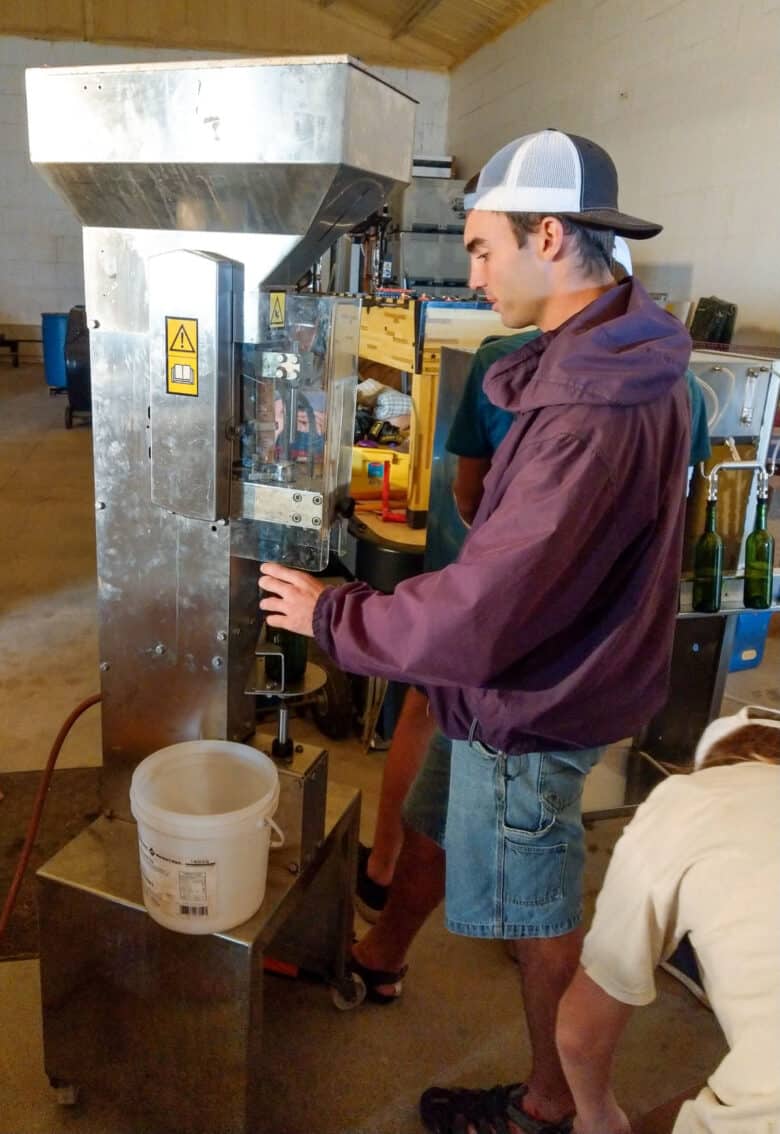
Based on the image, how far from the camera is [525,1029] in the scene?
1.68 meters

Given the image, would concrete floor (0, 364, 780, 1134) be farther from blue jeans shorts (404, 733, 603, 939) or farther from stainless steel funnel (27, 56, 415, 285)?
stainless steel funnel (27, 56, 415, 285)

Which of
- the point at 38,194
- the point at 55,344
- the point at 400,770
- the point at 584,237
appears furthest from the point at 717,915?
the point at 38,194

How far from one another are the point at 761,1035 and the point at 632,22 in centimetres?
521

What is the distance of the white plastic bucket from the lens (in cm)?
113

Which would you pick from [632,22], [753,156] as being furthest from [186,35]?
[753,156]

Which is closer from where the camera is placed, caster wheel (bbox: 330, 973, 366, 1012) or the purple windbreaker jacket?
the purple windbreaker jacket

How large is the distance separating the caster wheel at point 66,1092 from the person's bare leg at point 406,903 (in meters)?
0.54

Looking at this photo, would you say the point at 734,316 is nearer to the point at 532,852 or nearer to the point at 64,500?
the point at 532,852

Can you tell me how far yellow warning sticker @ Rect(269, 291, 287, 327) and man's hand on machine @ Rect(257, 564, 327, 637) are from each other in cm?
Answer: 32

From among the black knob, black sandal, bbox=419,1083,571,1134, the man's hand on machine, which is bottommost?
black sandal, bbox=419,1083,571,1134

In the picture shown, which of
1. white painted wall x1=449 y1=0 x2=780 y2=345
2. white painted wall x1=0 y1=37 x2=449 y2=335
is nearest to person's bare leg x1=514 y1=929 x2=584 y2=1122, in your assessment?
white painted wall x1=449 y1=0 x2=780 y2=345

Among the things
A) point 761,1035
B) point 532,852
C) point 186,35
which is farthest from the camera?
point 186,35

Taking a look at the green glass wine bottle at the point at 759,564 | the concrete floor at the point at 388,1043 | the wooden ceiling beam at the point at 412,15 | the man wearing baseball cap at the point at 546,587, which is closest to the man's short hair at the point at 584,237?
the man wearing baseball cap at the point at 546,587

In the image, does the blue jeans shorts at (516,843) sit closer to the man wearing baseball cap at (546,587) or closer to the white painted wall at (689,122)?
the man wearing baseball cap at (546,587)
